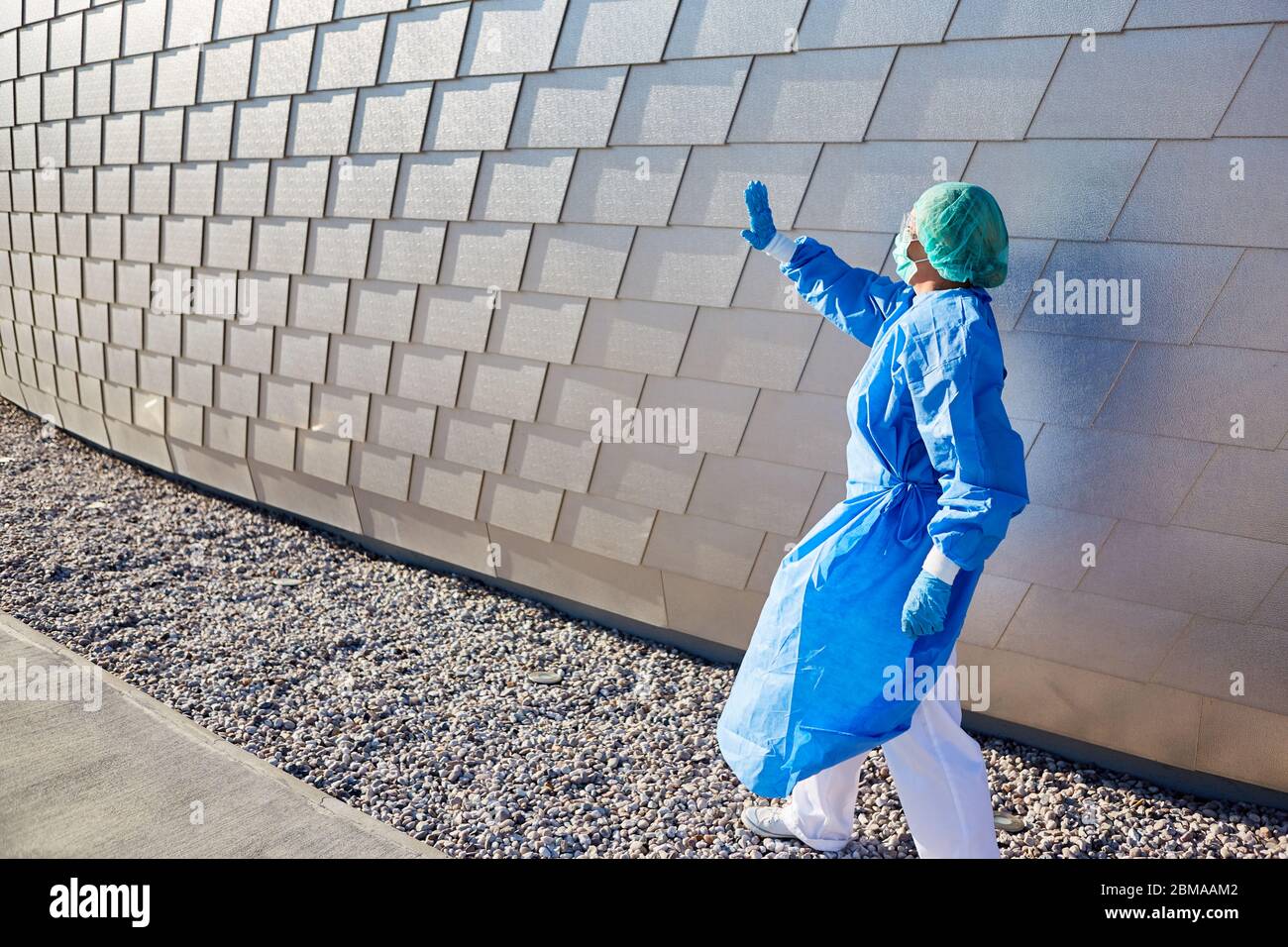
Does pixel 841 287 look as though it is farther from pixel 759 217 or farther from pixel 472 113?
pixel 472 113

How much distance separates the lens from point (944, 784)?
219 cm

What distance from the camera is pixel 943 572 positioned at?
6.51 feet

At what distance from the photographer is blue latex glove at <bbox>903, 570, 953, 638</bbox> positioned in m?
1.99

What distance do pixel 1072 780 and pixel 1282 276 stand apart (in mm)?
1525

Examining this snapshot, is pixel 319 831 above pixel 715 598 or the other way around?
the other way around

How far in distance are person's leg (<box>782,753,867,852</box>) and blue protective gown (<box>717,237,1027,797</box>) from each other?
358mm

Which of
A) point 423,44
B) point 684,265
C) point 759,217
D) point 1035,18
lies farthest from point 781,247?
point 423,44

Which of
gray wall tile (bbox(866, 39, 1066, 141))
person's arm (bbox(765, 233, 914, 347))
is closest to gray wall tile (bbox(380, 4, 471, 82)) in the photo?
gray wall tile (bbox(866, 39, 1066, 141))

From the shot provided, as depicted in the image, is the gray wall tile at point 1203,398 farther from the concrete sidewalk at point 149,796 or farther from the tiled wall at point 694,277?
the concrete sidewalk at point 149,796

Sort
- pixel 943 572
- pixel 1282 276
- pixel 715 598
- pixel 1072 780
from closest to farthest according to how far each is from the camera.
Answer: pixel 943 572, pixel 1282 276, pixel 1072 780, pixel 715 598

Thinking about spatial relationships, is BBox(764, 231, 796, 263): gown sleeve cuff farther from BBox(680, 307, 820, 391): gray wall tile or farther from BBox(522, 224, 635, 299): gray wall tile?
BBox(522, 224, 635, 299): gray wall tile

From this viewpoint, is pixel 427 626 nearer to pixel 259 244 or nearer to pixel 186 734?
pixel 186 734

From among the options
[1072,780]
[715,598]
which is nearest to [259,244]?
[715,598]

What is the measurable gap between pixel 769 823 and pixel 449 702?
1280mm
